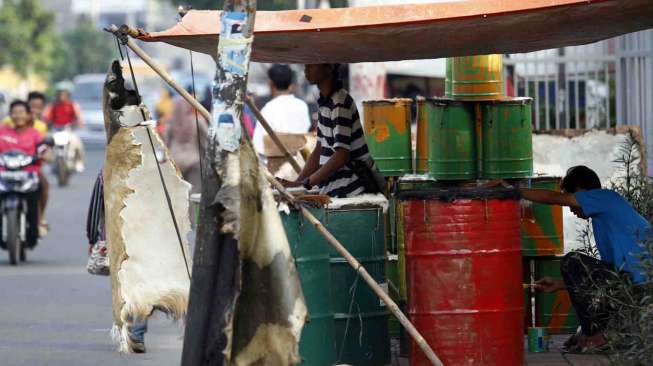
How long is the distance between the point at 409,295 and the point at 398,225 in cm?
76

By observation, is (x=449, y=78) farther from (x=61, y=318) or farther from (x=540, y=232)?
(x=61, y=318)

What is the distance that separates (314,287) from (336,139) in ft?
3.58

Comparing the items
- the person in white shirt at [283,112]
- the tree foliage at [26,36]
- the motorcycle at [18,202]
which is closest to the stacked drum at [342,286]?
the person in white shirt at [283,112]

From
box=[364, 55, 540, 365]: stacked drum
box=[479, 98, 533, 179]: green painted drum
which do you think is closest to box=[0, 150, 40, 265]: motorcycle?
box=[479, 98, 533, 179]: green painted drum

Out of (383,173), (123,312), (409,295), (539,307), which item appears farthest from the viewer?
(383,173)

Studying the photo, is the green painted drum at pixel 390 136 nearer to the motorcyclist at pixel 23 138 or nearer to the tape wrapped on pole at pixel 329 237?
the tape wrapped on pole at pixel 329 237

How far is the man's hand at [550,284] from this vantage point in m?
8.09

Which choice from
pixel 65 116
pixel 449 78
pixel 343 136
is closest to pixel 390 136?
pixel 449 78

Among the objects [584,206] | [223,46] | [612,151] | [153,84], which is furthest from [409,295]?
[153,84]

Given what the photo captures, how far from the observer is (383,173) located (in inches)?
361

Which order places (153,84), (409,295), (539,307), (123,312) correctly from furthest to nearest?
(153,84)
(539,307)
(409,295)
(123,312)

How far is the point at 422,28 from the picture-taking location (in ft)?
21.2

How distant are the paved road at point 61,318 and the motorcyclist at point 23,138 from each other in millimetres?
675

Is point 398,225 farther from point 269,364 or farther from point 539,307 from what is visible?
point 269,364
